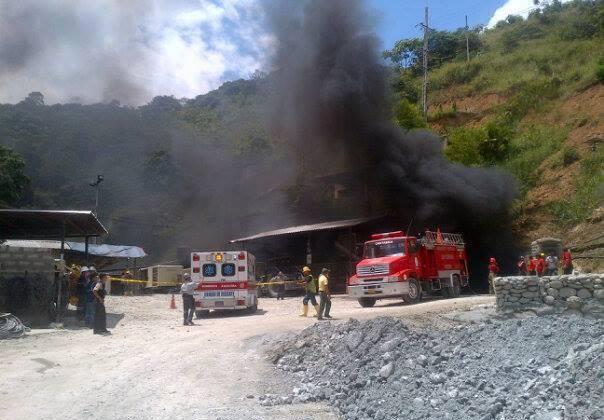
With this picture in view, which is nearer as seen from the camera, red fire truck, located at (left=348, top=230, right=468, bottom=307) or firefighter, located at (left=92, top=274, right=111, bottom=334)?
firefighter, located at (left=92, top=274, right=111, bottom=334)

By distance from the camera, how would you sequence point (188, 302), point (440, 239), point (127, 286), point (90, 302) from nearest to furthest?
1. point (90, 302)
2. point (188, 302)
3. point (440, 239)
4. point (127, 286)

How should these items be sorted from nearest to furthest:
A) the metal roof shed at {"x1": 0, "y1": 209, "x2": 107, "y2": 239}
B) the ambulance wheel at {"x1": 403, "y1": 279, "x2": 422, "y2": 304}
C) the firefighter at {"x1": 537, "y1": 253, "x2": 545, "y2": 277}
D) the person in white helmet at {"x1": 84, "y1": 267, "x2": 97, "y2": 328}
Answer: the person in white helmet at {"x1": 84, "y1": 267, "x2": 97, "y2": 328} < the metal roof shed at {"x1": 0, "y1": 209, "x2": 107, "y2": 239} < the ambulance wheel at {"x1": 403, "y1": 279, "x2": 422, "y2": 304} < the firefighter at {"x1": 537, "y1": 253, "x2": 545, "y2": 277}

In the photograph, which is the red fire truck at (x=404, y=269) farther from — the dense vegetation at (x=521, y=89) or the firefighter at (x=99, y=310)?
the dense vegetation at (x=521, y=89)

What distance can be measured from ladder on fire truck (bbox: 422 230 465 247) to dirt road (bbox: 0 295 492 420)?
6.98 m

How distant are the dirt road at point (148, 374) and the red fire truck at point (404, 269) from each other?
4.60m

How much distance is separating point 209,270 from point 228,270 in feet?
2.07

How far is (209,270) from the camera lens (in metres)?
18.5

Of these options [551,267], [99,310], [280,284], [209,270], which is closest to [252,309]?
[209,270]

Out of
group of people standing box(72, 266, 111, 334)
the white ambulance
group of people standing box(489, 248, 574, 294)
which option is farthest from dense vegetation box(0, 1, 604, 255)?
group of people standing box(72, 266, 111, 334)

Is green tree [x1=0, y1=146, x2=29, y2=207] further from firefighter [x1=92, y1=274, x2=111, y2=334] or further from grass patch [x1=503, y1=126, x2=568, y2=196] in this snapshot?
grass patch [x1=503, y1=126, x2=568, y2=196]

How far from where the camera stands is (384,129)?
101ft

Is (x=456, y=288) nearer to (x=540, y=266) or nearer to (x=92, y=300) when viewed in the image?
(x=540, y=266)

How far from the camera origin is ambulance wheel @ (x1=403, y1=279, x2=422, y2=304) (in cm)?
1878

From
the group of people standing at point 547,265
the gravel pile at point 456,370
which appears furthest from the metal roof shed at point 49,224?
the group of people standing at point 547,265
